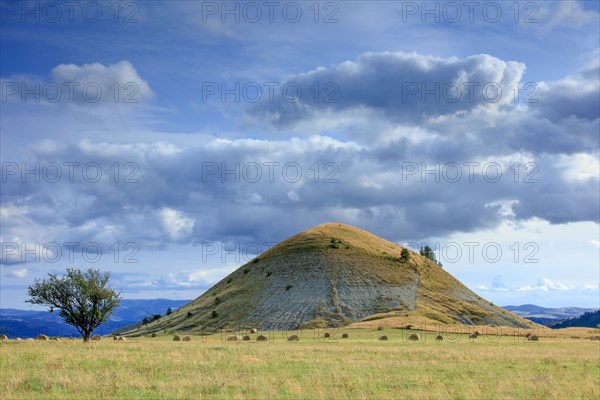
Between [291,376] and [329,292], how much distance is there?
111 meters

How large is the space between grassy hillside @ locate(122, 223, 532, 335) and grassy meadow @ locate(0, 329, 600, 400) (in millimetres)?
76661

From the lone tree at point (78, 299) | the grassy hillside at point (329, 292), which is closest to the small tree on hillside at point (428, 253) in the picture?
the grassy hillside at point (329, 292)

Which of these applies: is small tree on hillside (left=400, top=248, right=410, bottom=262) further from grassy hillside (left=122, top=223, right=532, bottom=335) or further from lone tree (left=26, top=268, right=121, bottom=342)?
lone tree (left=26, top=268, right=121, bottom=342)

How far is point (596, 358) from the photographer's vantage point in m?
45.7

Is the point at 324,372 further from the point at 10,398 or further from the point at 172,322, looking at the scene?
the point at 172,322

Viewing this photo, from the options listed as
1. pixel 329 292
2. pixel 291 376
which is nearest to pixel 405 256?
pixel 329 292

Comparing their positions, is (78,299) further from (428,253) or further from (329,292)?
(428,253)

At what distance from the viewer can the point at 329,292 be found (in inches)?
5502

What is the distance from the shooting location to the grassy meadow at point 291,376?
24636mm

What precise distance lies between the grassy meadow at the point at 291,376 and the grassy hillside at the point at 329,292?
76661mm

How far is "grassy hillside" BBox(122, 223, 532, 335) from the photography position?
131125 millimetres

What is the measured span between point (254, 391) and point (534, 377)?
52.9 feet

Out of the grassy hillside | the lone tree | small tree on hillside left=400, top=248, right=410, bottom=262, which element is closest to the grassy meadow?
the lone tree

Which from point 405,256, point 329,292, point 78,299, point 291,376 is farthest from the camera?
point 405,256
